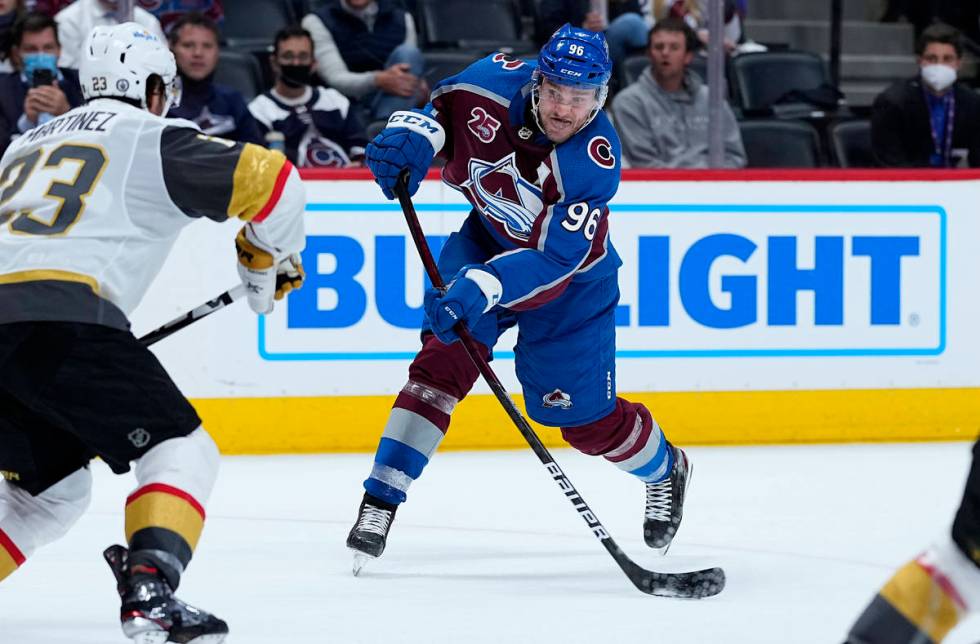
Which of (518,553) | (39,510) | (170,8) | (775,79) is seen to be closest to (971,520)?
(39,510)

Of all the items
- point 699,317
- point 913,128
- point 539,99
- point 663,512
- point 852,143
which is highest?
point 539,99

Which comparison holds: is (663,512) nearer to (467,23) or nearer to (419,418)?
(419,418)

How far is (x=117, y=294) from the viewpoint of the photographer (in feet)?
7.89

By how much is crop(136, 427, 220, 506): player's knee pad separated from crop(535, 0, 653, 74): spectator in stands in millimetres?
3512

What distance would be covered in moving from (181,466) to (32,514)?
1.20ft

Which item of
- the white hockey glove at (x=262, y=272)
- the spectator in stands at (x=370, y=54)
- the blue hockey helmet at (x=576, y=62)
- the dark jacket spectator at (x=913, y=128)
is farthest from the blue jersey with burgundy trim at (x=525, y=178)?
the dark jacket spectator at (x=913, y=128)

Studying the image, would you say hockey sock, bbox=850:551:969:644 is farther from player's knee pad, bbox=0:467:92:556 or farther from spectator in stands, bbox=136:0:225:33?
spectator in stands, bbox=136:0:225:33

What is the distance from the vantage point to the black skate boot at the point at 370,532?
3191 millimetres

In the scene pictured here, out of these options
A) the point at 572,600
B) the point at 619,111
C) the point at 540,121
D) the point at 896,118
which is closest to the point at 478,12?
the point at 619,111

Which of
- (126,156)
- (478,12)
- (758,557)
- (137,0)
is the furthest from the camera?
(478,12)

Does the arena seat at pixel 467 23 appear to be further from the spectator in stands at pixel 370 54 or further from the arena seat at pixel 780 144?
the arena seat at pixel 780 144

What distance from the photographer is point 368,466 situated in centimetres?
459

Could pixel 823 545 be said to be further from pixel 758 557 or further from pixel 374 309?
pixel 374 309

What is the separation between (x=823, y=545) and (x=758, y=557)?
19 centimetres
